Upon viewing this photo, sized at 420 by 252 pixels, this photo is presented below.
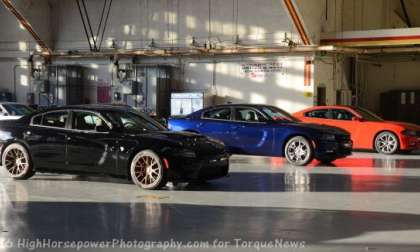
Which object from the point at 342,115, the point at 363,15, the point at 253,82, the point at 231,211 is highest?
the point at 363,15

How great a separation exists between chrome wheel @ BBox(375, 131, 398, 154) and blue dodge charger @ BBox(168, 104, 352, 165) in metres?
3.52

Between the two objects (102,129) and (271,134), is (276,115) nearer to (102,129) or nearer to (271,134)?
(271,134)

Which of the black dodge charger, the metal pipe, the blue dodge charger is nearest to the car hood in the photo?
the blue dodge charger

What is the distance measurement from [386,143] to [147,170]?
906 centimetres

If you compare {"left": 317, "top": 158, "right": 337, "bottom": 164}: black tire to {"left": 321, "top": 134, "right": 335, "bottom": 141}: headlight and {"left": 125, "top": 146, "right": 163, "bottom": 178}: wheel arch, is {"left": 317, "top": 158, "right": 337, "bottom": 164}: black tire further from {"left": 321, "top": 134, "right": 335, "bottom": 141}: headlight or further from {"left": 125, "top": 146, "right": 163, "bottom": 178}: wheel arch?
{"left": 125, "top": 146, "right": 163, "bottom": 178}: wheel arch

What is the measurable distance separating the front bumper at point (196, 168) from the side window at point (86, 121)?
1.53m

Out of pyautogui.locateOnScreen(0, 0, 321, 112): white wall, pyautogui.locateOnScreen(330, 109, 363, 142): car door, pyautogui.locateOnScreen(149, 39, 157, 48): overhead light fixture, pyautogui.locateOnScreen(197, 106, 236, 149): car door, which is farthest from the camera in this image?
pyautogui.locateOnScreen(149, 39, 157, 48): overhead light fixture

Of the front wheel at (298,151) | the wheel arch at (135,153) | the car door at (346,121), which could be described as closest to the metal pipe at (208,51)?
the car door at (346,121)

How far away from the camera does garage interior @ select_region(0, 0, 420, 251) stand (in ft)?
25.8

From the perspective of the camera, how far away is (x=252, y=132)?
13.3 metres

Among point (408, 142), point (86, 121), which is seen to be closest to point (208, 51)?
point (408, 142)

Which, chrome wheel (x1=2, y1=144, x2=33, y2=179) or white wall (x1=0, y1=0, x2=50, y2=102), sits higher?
white wall (x1=0, y1=0, x2=50, y2=102)

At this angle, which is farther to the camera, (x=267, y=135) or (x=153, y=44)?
(x=153, y=44)

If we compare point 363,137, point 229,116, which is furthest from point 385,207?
point 363,137
